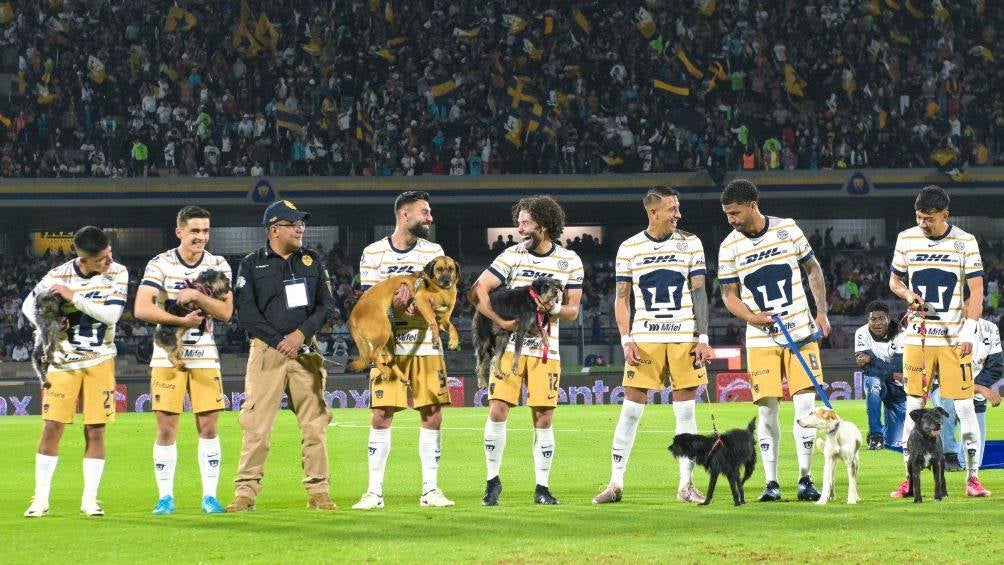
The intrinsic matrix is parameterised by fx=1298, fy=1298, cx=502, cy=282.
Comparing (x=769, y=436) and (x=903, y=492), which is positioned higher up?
(x=769, y=436)

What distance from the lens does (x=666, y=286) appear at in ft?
32.1

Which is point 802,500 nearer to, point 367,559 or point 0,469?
point 367,559

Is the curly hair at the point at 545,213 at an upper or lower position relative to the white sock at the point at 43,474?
upper

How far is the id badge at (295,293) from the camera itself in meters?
9.48

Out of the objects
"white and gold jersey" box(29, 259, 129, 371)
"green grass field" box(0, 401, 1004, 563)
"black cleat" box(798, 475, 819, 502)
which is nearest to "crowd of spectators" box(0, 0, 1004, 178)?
"green grass field" box(0, 401, 1004, 563)

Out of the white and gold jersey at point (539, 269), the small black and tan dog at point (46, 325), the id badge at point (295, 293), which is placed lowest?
the small black and tan dog at point (46, 325)

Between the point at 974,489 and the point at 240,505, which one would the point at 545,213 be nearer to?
the point at 240,505

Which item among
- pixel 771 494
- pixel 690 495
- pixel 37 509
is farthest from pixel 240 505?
pixel 771 494

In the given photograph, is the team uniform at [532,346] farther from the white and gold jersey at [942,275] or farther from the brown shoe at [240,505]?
the white and gold jersey at [942,275]

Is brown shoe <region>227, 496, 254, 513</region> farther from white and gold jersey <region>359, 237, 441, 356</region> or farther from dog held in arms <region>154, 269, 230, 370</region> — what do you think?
white and gold jersey <region>359, 237, 441, 356</region>

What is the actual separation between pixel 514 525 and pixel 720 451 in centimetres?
165

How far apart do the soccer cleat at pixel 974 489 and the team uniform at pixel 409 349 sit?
3.98 meters

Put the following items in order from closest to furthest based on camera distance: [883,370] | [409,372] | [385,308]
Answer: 1. [385,308]
2. [409,372]
3. [883,370]

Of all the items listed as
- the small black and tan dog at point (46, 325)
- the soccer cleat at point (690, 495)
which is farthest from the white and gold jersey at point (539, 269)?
the small black and tan dog at point (46, 325)
